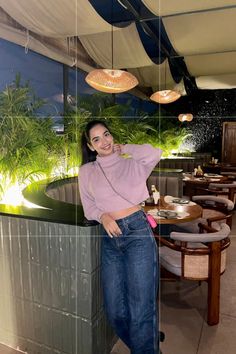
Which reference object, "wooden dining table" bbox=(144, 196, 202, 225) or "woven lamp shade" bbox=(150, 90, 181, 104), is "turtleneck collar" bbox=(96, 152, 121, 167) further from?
"woven lamp shade" bbox=(150, 90, 181, 104)

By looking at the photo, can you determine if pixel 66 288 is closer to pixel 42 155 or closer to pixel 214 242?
pixel 214 242

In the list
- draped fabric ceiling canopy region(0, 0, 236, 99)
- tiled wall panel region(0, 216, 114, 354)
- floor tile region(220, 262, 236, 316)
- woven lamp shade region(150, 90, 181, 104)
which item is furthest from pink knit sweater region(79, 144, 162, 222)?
woven lamp shade region(150, 90, 181, 104)

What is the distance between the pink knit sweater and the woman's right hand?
0.18 ft

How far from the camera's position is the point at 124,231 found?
4.53ft

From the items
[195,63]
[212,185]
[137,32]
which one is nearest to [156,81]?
[195,63]

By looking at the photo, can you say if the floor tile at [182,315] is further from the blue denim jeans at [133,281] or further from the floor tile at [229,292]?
the blue denim jeans at [133,281]

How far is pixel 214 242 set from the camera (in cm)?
193

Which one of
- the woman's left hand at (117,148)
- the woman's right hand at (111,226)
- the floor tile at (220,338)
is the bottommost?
the floor tile at (220,338)

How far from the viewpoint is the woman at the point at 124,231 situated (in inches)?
54.4

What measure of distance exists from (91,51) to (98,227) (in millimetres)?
3489

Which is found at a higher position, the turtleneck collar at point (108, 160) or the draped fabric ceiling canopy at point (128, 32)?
the draped fabric ceiling canopy at point (128, 32)

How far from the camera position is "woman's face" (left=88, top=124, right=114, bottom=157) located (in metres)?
1.44

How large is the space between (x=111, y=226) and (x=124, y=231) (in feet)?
Answer: 0.26

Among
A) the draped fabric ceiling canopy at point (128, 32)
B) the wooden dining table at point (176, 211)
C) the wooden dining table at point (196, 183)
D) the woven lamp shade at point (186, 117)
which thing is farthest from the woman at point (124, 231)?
the woven lamp shade at point (186, 117)
